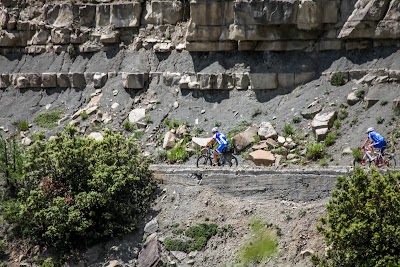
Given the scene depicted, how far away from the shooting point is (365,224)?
69.4 feet

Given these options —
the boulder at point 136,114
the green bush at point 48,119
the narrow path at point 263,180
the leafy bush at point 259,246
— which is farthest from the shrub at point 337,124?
the green bush at point 48,119

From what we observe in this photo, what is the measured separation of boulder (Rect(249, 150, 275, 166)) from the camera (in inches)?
1190

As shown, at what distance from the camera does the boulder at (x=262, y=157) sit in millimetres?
30234

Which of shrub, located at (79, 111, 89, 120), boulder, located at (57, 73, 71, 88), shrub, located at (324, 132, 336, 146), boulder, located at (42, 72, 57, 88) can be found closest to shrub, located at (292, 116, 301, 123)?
shrub, located at (324, 132, 336, 146)

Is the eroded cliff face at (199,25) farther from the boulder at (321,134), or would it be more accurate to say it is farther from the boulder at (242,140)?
the boulder at (242,140)

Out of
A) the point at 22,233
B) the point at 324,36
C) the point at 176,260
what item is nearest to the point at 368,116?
the point at 324,36

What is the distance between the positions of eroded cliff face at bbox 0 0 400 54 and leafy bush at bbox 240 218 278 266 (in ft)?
37.2

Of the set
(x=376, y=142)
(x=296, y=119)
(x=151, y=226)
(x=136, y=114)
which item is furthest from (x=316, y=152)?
(x=136, y=114)

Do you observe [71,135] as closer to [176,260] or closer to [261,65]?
[176,260]

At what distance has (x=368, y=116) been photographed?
30.7m

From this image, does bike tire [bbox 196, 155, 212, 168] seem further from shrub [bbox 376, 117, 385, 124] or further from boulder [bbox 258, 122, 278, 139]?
shrub [bbox 376, 117, 385, 124]

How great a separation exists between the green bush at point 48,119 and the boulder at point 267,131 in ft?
36.8

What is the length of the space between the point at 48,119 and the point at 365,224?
70.6 ft

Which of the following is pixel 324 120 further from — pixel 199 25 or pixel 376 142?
pixel 199 25
